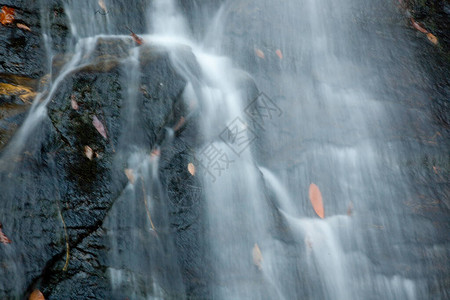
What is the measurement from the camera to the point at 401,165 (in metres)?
4.19

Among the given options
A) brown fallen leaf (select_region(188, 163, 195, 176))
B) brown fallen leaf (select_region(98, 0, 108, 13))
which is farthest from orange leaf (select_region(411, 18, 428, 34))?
brown fallen leaf (select_region(98, 0, 108, 13))

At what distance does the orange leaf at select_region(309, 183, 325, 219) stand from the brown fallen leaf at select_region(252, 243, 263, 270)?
2.67 feet

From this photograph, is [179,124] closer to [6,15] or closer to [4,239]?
[4,239]

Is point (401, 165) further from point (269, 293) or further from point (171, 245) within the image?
point (171, 245)

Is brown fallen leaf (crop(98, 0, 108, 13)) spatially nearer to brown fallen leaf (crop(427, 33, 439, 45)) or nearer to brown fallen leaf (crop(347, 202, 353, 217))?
brown fallen leaf (crop(347, 202, 353, 217))

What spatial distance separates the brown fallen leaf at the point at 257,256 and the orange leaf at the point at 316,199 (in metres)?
0.82

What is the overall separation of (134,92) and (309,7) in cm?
310

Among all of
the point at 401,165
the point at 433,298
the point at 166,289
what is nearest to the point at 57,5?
the point at 166,289

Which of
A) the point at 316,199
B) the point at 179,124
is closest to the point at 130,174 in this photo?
the point at 179,124

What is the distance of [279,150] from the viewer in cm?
412

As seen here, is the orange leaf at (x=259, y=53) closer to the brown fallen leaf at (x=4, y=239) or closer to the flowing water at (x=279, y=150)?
the flowing water at (x=279, y=150)

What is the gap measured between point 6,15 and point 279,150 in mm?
3089

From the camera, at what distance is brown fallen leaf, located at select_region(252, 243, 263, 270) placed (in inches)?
130

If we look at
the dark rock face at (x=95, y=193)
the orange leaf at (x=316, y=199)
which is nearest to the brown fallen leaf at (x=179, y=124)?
the dark rock face at (x=95, y=193)
